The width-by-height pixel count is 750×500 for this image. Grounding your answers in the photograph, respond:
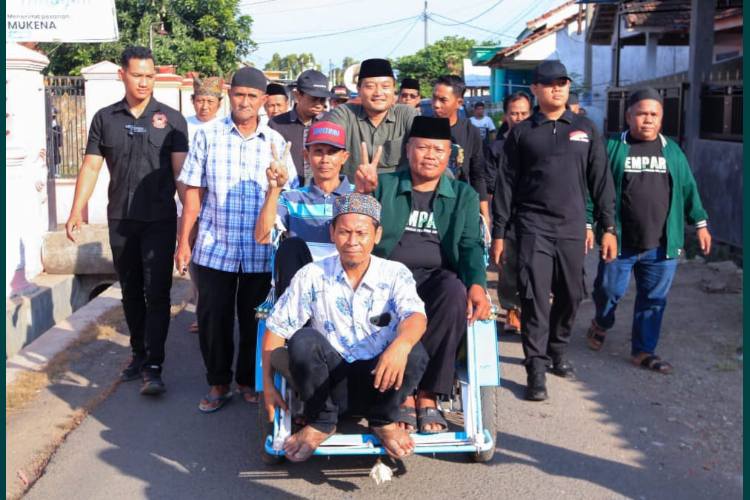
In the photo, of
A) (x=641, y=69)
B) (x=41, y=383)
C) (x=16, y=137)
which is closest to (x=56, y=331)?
(x=41, y=383)

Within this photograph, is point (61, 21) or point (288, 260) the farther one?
point (61, 21)

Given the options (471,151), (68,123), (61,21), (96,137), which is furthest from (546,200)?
(61,21)

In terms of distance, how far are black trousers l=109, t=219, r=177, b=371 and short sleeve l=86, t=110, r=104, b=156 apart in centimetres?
49

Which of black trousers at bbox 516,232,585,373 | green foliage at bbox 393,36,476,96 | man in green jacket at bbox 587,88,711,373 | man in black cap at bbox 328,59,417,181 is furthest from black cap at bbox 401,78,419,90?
green foliage at bbox 393,36,476,96

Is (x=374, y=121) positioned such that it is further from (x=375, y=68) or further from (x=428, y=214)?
(x=428, y=214)

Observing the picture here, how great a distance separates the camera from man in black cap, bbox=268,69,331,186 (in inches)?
295

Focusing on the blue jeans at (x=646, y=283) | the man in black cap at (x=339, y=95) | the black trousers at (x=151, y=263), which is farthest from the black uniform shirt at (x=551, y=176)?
the man in black cap at (x=339, y=95)

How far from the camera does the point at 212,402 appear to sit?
5641mm

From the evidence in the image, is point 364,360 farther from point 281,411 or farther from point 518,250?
point 518,250

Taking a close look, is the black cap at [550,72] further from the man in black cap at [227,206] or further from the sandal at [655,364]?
the sandal at [655,364]

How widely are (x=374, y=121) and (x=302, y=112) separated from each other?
6.28 feet

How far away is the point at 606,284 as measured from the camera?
6711 mm

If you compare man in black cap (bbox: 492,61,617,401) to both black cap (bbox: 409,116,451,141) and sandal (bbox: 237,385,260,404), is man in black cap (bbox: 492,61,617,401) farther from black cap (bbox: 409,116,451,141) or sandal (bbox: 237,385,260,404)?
sandal (bbox: 237,385,260,404)

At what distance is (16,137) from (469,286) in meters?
6.28
